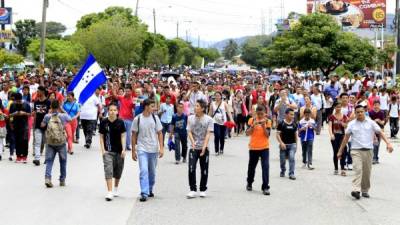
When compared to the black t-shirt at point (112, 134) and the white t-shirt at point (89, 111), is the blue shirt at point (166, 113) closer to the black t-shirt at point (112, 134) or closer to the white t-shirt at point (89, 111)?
the white t-shirt at point (89, 111)

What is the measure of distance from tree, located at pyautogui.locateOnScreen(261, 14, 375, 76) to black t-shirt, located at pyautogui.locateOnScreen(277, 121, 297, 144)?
72.6 feet

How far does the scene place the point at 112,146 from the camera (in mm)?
11984

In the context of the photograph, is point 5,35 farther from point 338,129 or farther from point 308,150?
point 338,129

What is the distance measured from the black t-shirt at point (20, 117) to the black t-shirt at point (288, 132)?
584cm

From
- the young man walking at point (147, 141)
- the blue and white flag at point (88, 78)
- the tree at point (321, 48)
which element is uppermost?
the tree at point (321, 48)

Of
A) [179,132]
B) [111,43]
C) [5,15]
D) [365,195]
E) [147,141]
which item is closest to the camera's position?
[147,141]

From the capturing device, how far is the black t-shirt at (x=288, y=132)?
48.2 feet

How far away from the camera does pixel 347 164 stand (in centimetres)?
1653

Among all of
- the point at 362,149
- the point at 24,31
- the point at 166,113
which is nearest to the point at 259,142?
the point at 362,149

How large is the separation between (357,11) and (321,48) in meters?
27.8

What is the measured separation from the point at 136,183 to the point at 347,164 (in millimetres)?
5205

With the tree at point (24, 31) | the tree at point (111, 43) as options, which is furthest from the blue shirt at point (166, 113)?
the tree at point (24, 31)

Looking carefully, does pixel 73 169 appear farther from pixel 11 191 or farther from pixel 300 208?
pixel 300 208

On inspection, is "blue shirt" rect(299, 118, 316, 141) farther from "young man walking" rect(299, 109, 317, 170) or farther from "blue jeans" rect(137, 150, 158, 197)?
"blue jeans" rect(137, 150, 158, 197)
